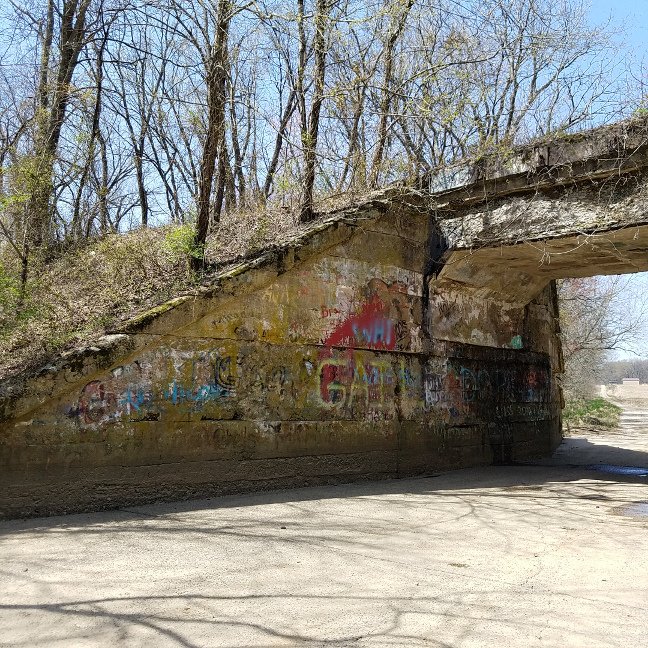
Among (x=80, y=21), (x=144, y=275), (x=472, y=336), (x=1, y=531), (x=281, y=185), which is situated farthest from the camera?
(x=80, y=21)

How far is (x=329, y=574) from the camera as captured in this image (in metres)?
4.48

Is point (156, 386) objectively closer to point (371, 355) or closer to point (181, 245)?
point (181, 245)

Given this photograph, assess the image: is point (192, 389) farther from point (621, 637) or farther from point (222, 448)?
point (621, 637)

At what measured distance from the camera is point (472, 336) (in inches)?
415

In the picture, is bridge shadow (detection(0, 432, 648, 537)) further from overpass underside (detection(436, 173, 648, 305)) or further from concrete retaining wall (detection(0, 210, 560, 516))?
overpass underside (detection(436, 173, 648, 305))

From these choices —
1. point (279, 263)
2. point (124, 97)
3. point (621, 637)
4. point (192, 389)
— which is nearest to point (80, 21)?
point (124, 97)

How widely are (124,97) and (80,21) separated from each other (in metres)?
3.43

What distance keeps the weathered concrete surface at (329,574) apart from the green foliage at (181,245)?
127 inches

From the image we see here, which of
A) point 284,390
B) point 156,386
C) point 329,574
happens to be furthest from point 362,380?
point 329,574

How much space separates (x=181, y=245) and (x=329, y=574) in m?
5.27

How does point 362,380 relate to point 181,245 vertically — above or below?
below

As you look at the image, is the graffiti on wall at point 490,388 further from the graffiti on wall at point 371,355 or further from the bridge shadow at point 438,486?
the bridge shadow at point 438,486

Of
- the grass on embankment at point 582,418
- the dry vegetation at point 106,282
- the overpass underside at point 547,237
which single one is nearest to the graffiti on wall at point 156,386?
the dry vegetation at point 106,282

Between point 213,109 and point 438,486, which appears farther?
point 438,486
